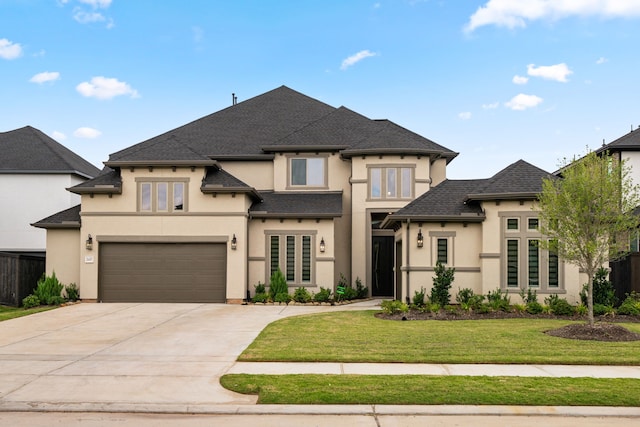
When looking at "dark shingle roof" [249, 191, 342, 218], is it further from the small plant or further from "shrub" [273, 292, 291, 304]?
the small plant

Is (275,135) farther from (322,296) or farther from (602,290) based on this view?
(602,290)

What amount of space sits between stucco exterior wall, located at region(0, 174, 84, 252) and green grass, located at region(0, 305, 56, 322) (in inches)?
421

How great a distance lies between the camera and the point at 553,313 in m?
17.8

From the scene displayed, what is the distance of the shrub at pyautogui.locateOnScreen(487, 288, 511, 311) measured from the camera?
59.8 ft

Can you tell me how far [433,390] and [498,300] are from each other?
35.1 feet

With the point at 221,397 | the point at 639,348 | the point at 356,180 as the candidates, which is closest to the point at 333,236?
the point at 356,180

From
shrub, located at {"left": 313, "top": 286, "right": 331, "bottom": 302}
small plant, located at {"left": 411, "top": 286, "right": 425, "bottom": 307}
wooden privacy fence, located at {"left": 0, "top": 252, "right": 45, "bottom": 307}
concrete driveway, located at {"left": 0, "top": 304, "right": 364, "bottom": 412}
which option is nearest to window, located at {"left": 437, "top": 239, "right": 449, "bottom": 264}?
small plant, located at {"left": 411, "top": 286, "right": 425, "bottom": 307}

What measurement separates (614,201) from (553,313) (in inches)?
181

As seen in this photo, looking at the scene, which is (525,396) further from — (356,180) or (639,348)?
(356,180)

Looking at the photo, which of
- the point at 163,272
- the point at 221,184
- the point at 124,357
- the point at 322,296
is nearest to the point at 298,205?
the point at 221,184

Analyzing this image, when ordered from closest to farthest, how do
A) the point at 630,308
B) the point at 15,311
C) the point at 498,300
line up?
the point at 630,308 < the point at 498,300 < the point at 15,311

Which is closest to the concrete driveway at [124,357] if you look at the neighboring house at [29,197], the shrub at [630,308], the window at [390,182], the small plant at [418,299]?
the small plant at [418,299]

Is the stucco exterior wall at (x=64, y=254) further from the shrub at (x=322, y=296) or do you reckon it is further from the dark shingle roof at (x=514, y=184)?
the dark shingle roof at (x=514, y=184)

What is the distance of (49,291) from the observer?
2150 cm
